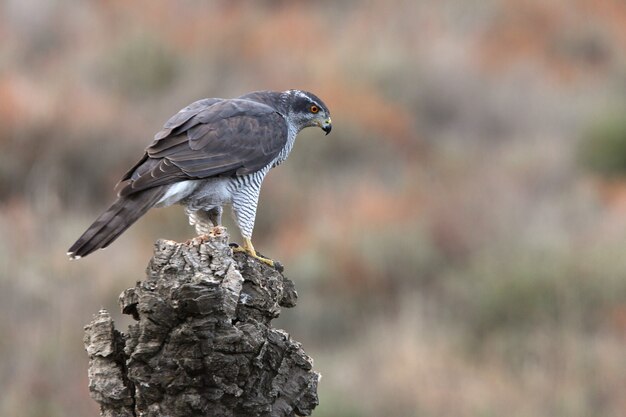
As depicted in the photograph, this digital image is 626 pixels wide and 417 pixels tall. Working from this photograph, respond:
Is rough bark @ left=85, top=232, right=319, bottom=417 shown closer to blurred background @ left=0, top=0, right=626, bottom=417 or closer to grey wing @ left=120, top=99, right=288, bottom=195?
grey wing @ left=120, top=99, right=288, bottom=195

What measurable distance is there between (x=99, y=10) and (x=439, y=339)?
351 inches

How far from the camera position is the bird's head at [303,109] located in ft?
23.4

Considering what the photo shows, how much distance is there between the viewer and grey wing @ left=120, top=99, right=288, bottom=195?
237 inches

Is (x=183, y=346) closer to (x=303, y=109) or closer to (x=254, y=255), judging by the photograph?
(x=254, y=255)

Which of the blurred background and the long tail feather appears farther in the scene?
the blurred background

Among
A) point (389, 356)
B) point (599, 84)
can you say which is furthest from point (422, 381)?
point (599, 84)

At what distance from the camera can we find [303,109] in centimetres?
714

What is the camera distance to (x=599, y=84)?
18203 mm

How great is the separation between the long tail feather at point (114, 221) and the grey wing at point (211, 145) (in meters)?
0.05

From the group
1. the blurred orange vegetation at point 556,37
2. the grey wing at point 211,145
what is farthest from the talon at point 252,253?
the blurred orange vegetation at point 556,37

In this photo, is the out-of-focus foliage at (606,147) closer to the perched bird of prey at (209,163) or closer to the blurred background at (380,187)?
the blurred background at (380,187)

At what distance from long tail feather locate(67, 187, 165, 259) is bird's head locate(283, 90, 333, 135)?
4.55 ft

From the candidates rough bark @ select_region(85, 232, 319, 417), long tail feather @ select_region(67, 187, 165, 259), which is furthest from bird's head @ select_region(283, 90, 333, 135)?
rough bark @ select_region(85, 232, 319, 417)

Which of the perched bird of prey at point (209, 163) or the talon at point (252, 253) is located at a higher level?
the perched bird of prey at point (209, 163)
